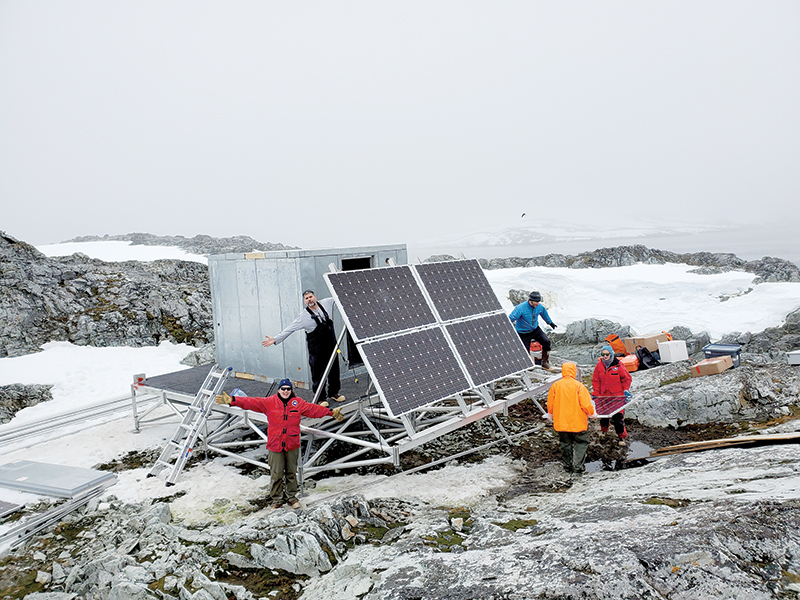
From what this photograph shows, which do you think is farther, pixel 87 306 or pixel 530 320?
pixel 87 306

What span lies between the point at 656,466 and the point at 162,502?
24.8 ft

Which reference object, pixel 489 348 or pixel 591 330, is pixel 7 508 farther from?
pixel 591 330

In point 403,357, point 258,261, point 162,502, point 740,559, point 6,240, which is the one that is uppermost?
point 6,240

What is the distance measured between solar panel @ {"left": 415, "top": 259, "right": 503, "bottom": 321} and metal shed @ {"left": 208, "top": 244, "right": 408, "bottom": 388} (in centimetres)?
111

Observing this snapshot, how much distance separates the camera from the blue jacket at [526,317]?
12.1 meters

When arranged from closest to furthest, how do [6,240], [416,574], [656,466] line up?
[416,574] < [656,466] < [6,240]

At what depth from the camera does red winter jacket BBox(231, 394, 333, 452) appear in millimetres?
7762

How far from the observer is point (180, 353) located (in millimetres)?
18750

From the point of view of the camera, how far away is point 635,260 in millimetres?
35969

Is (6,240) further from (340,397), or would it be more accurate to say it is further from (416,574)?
(416,574)

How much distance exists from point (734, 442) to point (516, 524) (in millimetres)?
4154

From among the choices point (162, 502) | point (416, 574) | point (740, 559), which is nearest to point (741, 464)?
point (740, 559)

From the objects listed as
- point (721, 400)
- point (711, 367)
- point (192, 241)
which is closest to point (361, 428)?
point (721, 400)

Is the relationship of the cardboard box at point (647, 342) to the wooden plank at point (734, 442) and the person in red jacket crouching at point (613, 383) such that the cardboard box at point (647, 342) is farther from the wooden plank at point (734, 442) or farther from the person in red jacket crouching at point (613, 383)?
the wooden plank at point (734, 442)
